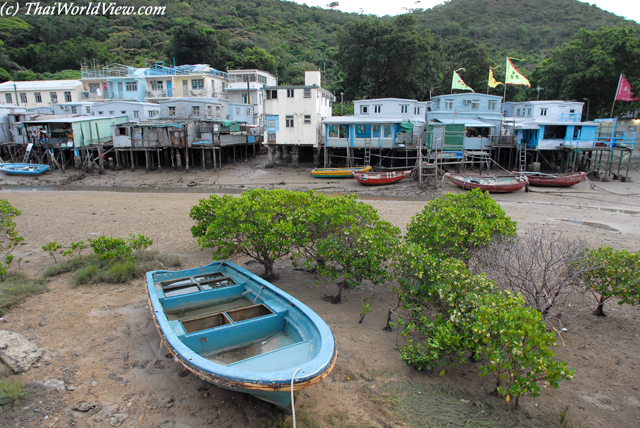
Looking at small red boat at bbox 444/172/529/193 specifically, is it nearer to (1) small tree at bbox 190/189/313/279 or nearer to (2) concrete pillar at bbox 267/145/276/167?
(2) concrete pillar at bbox 267/145/276/167

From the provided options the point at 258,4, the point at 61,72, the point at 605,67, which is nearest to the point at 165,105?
the point at 61,72

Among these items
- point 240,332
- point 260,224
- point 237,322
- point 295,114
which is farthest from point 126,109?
point 240,332

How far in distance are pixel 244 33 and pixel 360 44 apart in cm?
4481

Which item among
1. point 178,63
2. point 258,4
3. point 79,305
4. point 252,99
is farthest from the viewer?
point 258,4

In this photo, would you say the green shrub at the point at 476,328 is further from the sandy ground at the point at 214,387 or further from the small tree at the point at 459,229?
the small tree at the point at 459,229

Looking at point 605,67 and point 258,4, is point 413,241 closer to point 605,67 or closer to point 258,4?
point 605,67

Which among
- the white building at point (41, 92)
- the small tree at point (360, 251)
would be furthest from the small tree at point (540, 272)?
the white building at point (41, 92)

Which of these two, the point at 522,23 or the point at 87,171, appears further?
the point at 522,23

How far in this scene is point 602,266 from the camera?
23.6 feet

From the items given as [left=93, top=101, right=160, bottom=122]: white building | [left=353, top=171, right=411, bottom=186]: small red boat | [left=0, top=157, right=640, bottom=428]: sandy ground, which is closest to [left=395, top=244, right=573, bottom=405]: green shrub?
[left=0, top=157, right=640, bottom=428]: sandy ground

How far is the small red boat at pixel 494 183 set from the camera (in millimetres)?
25531

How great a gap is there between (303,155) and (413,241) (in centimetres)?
2945

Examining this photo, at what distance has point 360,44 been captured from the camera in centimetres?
3931

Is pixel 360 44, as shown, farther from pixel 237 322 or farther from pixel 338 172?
pixel 237 322
